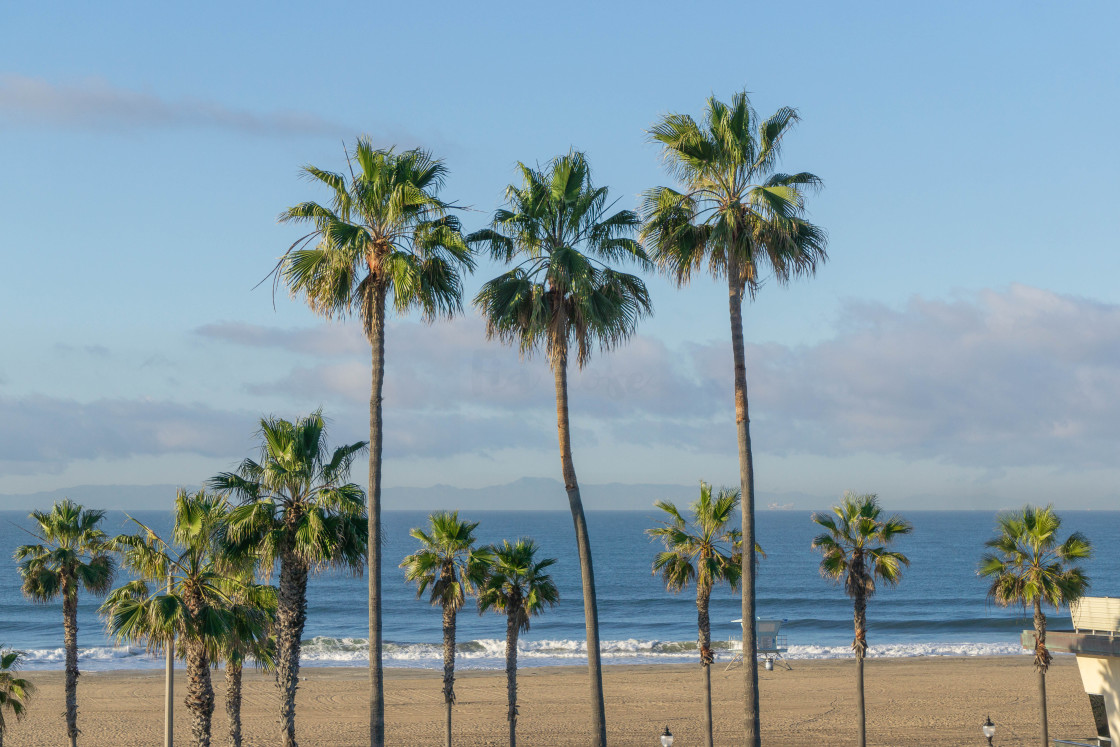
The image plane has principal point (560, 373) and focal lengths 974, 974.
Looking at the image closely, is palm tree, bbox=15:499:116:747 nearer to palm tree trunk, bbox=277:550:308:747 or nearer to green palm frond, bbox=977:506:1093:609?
palm tree trunk, bbox=277:550:308:747

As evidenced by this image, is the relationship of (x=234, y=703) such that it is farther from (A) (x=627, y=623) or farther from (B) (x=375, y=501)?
(A) (x=627, y=623)

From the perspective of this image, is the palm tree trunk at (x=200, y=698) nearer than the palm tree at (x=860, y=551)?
Yes

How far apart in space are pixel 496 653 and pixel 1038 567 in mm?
42512

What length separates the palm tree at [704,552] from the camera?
1016 inches

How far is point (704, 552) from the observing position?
2612 centimetres

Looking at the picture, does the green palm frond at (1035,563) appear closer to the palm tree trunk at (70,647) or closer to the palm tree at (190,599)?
the palm tree at (190,599)

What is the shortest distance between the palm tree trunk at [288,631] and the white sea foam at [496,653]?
3953 cm

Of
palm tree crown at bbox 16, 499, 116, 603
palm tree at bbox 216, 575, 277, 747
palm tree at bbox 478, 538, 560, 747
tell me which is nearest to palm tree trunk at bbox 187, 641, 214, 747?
palm tree at bbox 216, 575, 277, 747

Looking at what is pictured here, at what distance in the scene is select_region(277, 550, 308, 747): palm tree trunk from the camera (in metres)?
18.6

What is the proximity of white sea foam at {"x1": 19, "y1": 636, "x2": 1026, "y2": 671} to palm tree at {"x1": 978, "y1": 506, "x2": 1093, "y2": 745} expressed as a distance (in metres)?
30.8

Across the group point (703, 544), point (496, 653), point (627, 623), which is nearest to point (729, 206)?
point (703, 544)

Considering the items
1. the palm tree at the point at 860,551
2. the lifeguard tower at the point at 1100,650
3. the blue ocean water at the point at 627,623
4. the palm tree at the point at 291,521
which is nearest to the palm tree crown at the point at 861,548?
the palm tree at the point at 860,551

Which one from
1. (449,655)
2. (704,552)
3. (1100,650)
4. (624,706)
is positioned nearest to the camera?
(1100,650)

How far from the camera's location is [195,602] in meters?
18.5
